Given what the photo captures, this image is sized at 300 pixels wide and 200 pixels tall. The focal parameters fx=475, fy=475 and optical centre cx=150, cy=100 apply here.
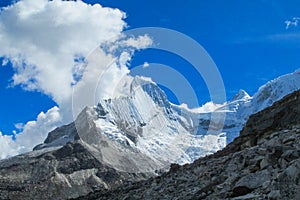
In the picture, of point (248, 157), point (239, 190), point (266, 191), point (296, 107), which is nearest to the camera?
point (266, 191)

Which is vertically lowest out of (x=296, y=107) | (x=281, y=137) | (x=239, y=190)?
(x=239, y=190)

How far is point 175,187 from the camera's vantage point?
29.9 metres

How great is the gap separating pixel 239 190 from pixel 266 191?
245 centimetres

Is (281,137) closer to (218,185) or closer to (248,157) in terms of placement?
(248,157)

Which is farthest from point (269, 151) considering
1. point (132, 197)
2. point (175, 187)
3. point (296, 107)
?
point (296, 107)

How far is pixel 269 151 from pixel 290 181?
29.1ft

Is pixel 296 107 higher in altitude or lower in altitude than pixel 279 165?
→ higher

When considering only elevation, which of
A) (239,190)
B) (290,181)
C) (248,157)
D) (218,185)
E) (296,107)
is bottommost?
(290,181)

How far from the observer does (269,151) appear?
78.6 ft

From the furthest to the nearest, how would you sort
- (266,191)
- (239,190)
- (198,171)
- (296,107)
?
(296,107) → (198,171) → (239,190) → (266,191)

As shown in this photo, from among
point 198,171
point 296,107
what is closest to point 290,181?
point 198,171

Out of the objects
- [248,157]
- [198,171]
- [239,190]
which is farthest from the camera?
[198,171]

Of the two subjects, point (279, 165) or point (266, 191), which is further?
point (279, 165)

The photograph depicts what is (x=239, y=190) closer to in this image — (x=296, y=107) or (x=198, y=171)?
(x=198, y=171)
